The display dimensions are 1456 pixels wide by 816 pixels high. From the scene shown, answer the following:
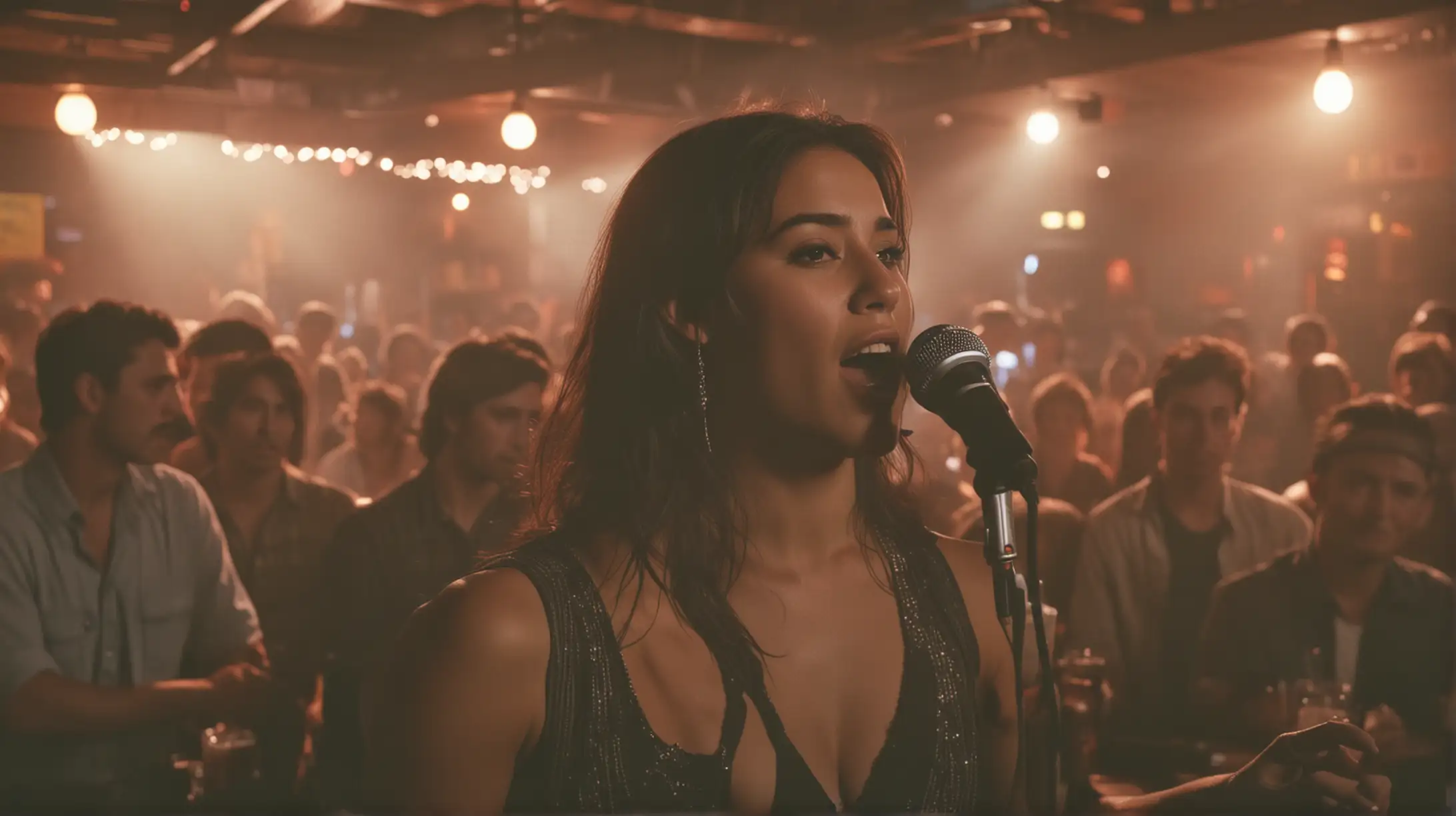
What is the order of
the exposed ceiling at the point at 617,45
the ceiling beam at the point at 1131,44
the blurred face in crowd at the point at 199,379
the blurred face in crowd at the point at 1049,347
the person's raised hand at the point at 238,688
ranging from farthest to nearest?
the blurred face in crowd at the point at 1049,347
the exposed ceiling at the point at 617,45
the ceiling beam at the point at 1131,44
the blurred face in crowd at the point at 199,379
the person's raised hand at the point at 238,688

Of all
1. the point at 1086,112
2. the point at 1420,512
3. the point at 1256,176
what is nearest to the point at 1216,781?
the point at 1420,512

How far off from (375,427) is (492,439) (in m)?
2.13

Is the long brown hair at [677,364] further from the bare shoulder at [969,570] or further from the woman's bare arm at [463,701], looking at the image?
the woman's bare arm at [463,701]

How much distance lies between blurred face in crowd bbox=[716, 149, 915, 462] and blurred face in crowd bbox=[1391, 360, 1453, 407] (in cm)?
554

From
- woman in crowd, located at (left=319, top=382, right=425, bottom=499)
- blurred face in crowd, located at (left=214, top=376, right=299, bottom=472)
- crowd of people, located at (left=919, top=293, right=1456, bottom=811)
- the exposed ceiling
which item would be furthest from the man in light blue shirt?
the exposed ceiling

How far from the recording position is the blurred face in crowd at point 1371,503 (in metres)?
3.48

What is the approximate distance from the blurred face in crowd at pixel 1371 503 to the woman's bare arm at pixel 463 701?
2.77 meters

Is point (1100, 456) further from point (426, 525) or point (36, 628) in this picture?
point (36, 628)

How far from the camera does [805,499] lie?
1672mm

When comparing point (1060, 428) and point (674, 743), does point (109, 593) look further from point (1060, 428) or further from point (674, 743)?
point (1060, 428)

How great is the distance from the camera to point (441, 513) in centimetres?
393

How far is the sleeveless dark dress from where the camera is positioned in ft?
4.86

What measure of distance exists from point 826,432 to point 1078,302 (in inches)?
563

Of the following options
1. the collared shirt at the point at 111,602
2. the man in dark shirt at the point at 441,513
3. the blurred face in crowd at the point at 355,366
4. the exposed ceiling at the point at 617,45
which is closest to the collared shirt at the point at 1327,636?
the man in dark shirt at the point at 441,513
